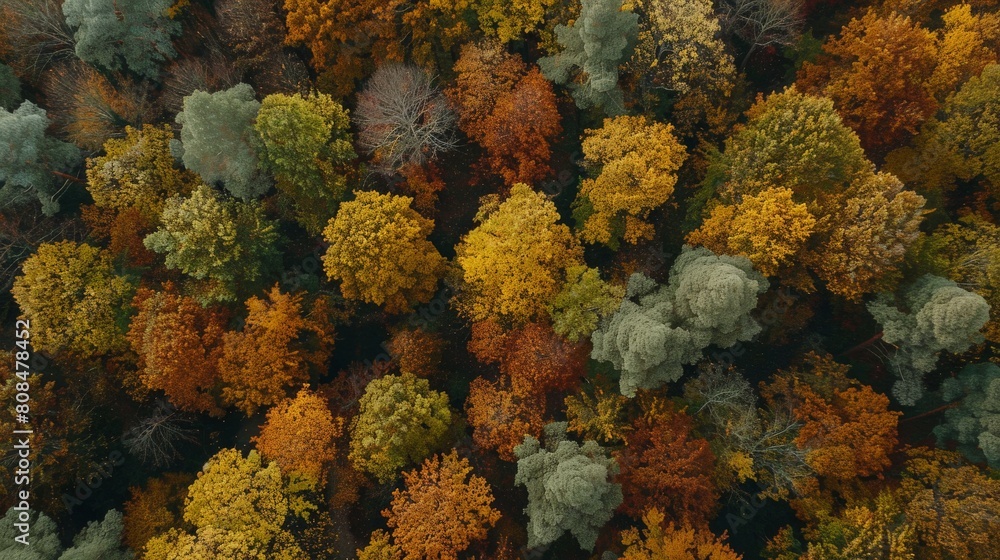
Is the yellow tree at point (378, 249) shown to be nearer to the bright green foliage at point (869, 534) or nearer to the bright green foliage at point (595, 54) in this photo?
the bright green foliage at point (595, 54)

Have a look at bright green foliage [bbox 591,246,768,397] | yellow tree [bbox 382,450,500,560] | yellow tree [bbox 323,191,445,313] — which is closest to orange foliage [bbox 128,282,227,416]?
yellow tree [bbox 323,191,445,313]

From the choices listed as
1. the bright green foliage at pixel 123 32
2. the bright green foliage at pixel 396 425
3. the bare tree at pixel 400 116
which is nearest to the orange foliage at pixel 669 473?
the bright green foliage at pixel 396 425

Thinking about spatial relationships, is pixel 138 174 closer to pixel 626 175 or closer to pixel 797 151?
pixel 626 175

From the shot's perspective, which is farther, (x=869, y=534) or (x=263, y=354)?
(x=263, y=354)

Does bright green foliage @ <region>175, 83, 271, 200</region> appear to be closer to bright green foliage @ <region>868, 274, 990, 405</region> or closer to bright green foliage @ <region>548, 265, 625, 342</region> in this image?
bright green foliage @ <region>548, 265, 625, 342</region>

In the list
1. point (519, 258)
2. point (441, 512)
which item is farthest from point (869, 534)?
point (519, 258)

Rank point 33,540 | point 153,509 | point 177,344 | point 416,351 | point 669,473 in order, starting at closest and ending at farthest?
point 669,473
point 33,540
point 177,344
point 153,509
point 416,351
